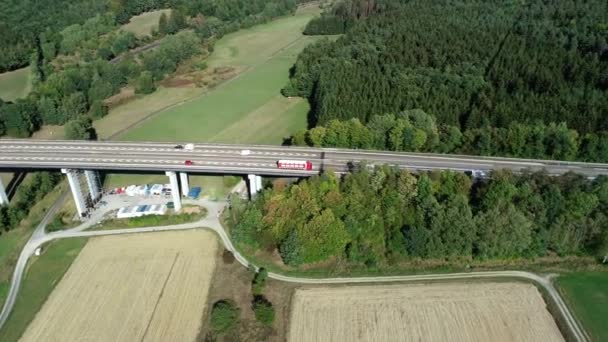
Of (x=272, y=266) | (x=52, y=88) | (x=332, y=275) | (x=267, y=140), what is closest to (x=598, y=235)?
(x=332, y=275)

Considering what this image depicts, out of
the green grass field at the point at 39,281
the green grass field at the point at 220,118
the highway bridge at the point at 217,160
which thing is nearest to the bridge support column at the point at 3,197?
the highway bridge at the point at 217,160

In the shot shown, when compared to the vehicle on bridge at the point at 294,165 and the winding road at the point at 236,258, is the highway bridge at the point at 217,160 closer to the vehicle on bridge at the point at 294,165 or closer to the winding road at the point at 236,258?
the vehicle on bridge at the point at 294,165

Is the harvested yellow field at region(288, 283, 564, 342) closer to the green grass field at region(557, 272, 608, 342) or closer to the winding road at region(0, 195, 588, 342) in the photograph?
the winding road at region(0, 195, 588, 342)

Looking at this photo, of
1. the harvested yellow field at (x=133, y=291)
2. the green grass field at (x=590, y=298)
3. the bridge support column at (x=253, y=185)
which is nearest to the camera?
the green grass field at (x=590, y=298)

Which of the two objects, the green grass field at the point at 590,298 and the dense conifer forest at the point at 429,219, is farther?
the dense conifer forest at the point at 429,219

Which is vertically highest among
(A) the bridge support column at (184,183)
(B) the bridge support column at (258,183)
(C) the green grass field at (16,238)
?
(B) the bridge support column at (258,183)

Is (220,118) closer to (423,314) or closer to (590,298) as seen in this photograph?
(423,314)
